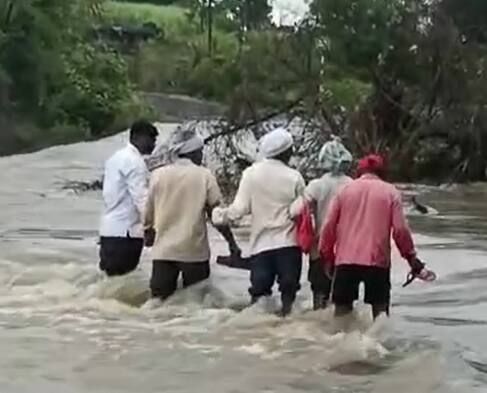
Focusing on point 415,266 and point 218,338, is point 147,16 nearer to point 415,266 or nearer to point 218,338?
point 218,338

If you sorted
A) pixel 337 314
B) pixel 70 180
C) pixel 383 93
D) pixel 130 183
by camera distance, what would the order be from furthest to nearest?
pixel 70 180 → pixel 383 93 → pixel 130 183 → pixel 337 314

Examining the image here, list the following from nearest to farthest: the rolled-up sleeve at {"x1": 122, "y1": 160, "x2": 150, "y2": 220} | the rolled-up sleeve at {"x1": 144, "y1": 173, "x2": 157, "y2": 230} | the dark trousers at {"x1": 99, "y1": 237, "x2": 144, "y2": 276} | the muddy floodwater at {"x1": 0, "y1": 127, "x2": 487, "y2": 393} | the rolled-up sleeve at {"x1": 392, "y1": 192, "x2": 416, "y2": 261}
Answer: the muddy floodwater at {"x1": 0, "y1": 127, "x2": 487, "y2": 393} < the rolled-up sleeve at {"x1": 392, "y1": 192, "x2": 416, "y2": 261} < the rolled-up sleeve at {"x1": 144, "y1": 173, "x2": 157, "y2": 230} < the rolled-up sleeve at {"x1": 122, "y1": 160, "x2": 150, "y2": 220} < the dark trousers at {"x1": 99, "y1": 237, "x2": 144, "y2": 276}

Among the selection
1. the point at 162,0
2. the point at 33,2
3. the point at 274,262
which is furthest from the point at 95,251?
the point at 162,0

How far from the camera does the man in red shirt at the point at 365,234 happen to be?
1056cm

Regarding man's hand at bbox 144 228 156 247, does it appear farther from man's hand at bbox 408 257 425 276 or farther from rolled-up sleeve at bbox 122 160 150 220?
man's hand at bbox 408 257 425 276

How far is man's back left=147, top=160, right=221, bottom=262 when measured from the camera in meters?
11.9

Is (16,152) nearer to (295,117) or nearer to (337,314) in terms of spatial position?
(295,117)

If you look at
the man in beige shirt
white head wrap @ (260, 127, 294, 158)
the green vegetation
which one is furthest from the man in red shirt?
the green vegetation

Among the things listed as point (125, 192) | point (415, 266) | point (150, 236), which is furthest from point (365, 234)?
point (125, 192)

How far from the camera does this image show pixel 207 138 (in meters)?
25.8

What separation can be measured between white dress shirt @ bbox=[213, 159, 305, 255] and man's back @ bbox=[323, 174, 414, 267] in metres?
0.74

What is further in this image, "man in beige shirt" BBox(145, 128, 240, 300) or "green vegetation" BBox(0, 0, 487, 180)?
"green vegetation" BBox(0, 0, 487, 180)

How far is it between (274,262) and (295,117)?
608 inches

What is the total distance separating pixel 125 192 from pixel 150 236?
0.50m
